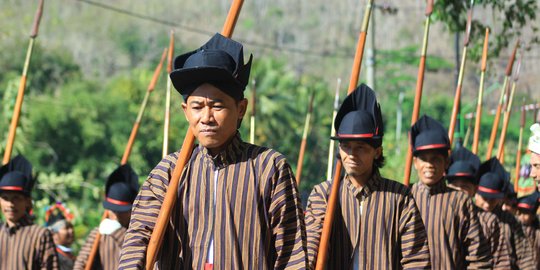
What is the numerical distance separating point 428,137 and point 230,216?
372cm

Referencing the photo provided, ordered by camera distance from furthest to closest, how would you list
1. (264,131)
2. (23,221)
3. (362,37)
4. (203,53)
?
(264,131) → (23,221) → (362,37) → (203,53)

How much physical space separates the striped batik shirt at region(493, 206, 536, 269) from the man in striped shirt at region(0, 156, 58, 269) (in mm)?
5715

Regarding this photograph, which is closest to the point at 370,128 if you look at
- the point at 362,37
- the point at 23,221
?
the point at 362,37

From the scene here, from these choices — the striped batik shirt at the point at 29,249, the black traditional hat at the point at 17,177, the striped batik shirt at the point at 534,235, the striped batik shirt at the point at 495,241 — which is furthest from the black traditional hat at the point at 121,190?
the striped batik shirt at the point at 534,235

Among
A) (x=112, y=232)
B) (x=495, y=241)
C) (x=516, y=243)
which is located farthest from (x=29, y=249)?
(x=516, y=243)

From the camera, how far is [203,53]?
516 centimetres

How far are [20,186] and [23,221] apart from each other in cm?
29

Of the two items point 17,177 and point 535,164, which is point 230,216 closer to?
point 535,164

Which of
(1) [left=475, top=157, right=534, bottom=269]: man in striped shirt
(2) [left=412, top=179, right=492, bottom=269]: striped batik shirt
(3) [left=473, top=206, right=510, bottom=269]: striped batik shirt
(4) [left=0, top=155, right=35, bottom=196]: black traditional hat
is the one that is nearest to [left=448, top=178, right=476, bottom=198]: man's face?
(3) [left=473, top=206, right=510, bottom=269]: striped batik shirt

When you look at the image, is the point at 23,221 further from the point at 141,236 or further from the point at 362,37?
the point at 141,236

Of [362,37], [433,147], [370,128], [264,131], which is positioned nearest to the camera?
[370,128]

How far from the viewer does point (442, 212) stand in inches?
336

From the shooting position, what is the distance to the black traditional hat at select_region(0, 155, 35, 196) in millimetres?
9438

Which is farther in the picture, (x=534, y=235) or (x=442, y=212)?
(x=534, y=235)
